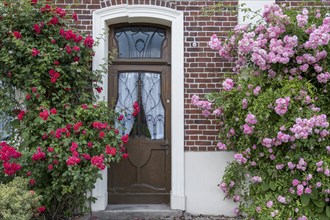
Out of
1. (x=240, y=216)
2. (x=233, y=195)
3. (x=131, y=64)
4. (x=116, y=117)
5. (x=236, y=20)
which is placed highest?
(x=236, y=20)

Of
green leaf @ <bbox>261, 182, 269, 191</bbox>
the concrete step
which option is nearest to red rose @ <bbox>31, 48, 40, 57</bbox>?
the concrete step

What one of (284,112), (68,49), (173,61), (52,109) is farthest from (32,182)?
(284,112)

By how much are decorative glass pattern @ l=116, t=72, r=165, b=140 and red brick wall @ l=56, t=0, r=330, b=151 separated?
0.53 m

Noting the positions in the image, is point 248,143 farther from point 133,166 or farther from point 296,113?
point 133,166

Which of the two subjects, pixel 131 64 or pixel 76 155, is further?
pixel 131 64

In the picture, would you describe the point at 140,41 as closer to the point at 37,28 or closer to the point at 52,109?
the point at 37,28

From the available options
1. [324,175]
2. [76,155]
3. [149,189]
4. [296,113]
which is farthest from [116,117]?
[324,175]

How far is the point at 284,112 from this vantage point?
4.27 m

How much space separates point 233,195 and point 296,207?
105 cm

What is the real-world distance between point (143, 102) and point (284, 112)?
2.39 metres

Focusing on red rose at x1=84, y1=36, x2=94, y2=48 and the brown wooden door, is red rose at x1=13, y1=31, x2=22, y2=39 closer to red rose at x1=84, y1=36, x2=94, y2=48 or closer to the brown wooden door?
red rose at x1=84, y1=36, x2=94, y2=48

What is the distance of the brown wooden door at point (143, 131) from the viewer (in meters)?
5.78

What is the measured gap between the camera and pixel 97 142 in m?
4.64

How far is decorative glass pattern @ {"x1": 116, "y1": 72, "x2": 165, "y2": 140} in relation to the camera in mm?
5844
